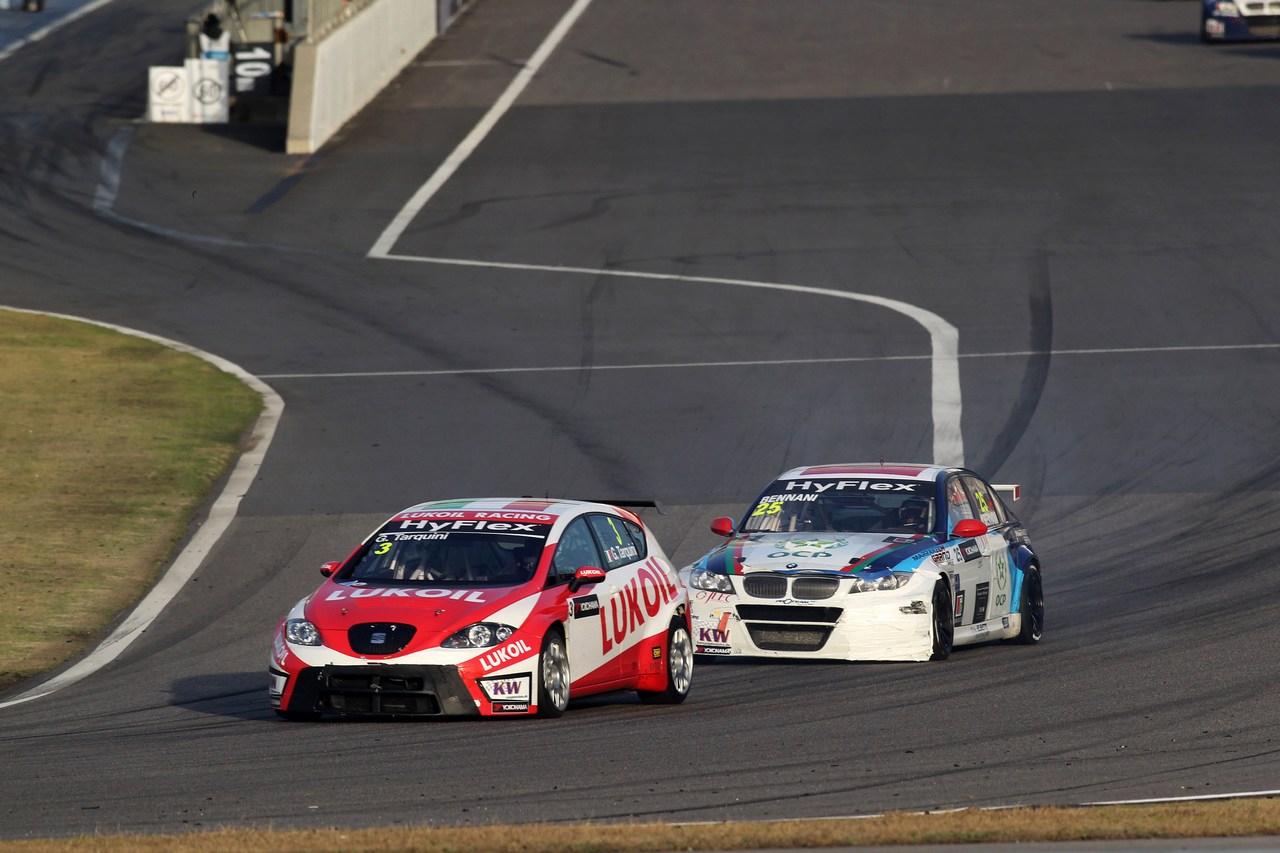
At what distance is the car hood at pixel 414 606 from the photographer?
39.6ft

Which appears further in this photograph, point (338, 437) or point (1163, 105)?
point (1163, 105)

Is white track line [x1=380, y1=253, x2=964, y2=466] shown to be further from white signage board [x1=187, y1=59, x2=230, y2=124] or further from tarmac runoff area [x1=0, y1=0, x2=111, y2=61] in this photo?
tarmac runoff area [x1=0, y1=0, x2=111, y2=61]

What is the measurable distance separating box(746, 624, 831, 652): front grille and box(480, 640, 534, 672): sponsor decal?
9.81 ft

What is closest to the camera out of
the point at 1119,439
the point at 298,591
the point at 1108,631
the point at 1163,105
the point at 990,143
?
the point at 1108,631

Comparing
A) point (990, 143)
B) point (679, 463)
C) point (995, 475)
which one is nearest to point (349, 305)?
point (679, 463)

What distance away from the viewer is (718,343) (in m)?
28.0

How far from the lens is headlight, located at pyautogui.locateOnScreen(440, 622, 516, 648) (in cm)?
1195

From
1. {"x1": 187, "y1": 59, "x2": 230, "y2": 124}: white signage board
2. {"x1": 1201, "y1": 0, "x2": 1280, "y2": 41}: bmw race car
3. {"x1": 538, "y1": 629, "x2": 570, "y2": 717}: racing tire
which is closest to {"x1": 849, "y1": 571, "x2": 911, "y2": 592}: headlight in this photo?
{"x1": 538, "y1": 629, "x2": 570, "y2": 717}: racing tire

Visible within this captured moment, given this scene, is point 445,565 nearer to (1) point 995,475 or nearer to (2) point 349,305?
(1) point 995,475

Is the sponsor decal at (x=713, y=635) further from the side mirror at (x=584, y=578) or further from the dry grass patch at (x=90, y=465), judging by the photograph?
the dry grass patch at (x=90, y=465)

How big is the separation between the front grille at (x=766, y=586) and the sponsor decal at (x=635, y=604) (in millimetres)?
828

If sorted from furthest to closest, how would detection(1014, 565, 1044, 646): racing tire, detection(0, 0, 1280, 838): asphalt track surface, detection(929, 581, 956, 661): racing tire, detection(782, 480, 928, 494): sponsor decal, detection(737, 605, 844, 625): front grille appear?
detection(782, 480, 928, 494): sponsor decal, detection(1014, 565, 1044, 646): racing tire, detection(929, 581, 956, 661): racing tire, detection(737, 605, 844, 625): front grille, detection(0, 0, 1280, 838): asphalt track surface

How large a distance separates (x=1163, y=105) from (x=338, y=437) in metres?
25.3

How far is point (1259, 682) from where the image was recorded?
12.8 m
